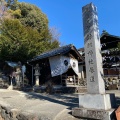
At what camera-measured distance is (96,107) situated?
6.70 m

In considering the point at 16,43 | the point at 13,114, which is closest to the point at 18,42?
the point at 16,43

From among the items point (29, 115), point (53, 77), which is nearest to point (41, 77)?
point (53, 77)

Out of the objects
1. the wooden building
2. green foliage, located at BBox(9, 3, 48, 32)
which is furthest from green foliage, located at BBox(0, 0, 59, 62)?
green foliage, located at BBox(9, 3, 48, 32)

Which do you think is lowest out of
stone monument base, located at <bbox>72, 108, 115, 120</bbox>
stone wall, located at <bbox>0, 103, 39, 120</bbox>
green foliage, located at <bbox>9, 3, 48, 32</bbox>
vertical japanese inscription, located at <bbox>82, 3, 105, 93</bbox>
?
stone wall, located at <bbox>0, 103, 39, 120</bbox>

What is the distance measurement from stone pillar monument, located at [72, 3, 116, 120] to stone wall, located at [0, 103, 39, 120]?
191 cm

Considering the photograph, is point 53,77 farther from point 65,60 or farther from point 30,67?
point 30,67

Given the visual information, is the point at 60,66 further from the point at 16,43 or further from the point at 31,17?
the point at 31,17

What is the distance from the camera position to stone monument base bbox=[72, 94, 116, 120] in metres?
6.29

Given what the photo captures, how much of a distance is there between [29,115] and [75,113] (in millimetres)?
1960

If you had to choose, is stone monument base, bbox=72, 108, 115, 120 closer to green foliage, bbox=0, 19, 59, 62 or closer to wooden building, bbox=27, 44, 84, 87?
wooden building, bbox=27, 44, 84, 87

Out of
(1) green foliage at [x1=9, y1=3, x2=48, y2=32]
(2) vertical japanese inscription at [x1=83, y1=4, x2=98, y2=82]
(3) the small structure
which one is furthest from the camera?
(1) green foliage at [x1=9, y1=3, x2=48, y2=32]

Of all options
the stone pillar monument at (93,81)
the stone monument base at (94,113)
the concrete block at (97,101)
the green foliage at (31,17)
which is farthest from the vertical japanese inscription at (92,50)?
the green foliage at (31,17)

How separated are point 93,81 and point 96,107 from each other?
3.28 ft

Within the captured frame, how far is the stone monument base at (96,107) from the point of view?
6.29 meters
